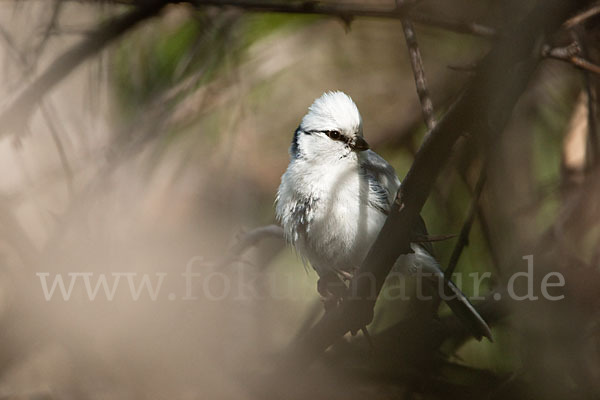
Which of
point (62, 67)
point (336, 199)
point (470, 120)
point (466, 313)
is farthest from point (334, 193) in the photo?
point (470, 120)

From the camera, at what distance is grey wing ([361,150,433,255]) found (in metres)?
2.68

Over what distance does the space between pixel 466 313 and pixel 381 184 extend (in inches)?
29.2

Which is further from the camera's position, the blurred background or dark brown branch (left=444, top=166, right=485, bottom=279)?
the blurred background

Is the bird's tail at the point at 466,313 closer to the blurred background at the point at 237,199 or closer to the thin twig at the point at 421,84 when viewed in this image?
the blurred background at the point at 237,199

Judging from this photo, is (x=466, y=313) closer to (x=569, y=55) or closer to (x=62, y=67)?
(x=569, y=55)

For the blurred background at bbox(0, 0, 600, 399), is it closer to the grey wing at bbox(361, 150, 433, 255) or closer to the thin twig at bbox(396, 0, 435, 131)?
the thin twig at bbox(396, 0, 435, 131)

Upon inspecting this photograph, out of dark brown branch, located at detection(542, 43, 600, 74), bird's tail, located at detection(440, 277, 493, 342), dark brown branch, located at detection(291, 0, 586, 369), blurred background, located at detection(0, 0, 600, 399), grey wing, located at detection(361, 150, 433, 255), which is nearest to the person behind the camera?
dark brown branch, located at detection(291, 0, 586, 369)

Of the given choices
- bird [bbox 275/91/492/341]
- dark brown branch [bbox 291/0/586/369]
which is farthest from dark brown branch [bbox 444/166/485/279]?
bird [bbox 275/91/492/341]

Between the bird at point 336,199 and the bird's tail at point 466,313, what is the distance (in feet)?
0.04

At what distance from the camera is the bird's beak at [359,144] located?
2.70 m

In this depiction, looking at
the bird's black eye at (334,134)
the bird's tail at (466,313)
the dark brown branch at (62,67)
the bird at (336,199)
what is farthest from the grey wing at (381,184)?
the dark brown branch at (62,67)

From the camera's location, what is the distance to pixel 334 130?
2779 mm

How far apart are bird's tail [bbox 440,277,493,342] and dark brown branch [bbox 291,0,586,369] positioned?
550 millimetres

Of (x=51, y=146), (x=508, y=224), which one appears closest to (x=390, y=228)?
(x=508, y=224)
